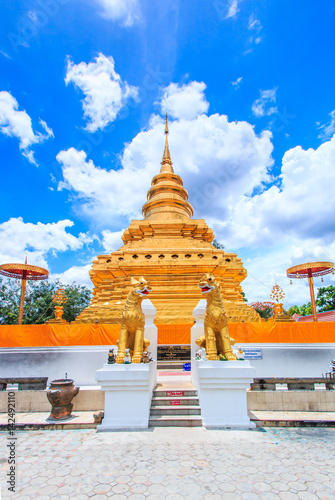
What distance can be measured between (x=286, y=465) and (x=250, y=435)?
146 cm

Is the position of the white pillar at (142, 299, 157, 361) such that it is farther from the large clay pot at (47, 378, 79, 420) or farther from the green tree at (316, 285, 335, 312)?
the green tree at (316, 285, 335, 312)

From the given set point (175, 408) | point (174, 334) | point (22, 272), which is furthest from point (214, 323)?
point (22, 272)

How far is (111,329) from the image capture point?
12.5m

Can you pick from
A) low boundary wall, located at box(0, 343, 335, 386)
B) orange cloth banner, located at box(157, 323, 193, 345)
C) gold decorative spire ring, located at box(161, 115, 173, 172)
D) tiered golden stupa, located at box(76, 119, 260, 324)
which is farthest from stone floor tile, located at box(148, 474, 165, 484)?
gold decorative spire ring, located at box(161, 115, 173, 172)

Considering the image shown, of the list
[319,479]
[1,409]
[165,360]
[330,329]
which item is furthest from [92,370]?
[330,329]

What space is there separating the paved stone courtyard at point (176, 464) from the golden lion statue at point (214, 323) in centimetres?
181

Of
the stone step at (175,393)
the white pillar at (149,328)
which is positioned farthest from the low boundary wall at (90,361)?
the stone step at (175,393)

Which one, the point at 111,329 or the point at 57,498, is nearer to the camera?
the point at 57,498

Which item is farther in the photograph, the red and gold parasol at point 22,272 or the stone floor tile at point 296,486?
the red and gold parasol at point 22,272

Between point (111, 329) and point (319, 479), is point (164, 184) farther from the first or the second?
point (319, 479)

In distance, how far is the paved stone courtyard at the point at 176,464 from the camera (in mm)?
3684

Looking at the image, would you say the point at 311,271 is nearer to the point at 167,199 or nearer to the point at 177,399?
the point at 167,199

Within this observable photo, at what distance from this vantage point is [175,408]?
22.2ft

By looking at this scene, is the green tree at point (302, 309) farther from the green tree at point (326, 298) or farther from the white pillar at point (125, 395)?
the white pillar at point (125, 395)
